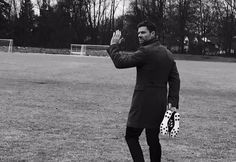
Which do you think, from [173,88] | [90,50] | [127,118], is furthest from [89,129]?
[90,50]

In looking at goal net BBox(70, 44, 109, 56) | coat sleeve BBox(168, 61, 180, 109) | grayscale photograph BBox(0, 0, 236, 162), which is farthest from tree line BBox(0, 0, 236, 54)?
coat sleeve BBox(168, 61, 180, 109)

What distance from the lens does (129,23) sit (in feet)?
257

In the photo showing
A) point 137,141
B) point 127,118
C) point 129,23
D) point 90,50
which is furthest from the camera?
point 129,23

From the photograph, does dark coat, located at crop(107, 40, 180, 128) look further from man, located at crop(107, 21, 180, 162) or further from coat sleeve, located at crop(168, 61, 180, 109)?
coat sleeve, located at crop(168, 61, 180, 109)

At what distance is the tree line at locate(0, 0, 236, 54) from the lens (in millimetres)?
75000

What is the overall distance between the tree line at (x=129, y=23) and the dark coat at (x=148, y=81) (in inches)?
2684

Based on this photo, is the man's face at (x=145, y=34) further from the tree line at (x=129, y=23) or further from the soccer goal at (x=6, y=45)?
the tree line at (x=129, y=23)

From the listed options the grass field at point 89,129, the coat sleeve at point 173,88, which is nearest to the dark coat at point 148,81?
the coat sleeve at point 173,88

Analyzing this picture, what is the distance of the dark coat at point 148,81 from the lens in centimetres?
482

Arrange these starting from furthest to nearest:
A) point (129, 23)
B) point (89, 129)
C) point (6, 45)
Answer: point (129, 23), point (6, 45), point (89, 129)

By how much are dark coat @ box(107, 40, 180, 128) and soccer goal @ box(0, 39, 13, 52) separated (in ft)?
197

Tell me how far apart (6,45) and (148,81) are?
6239 cm

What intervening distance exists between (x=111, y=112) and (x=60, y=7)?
228ft

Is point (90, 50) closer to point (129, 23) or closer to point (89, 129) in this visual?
point (129, 23)
